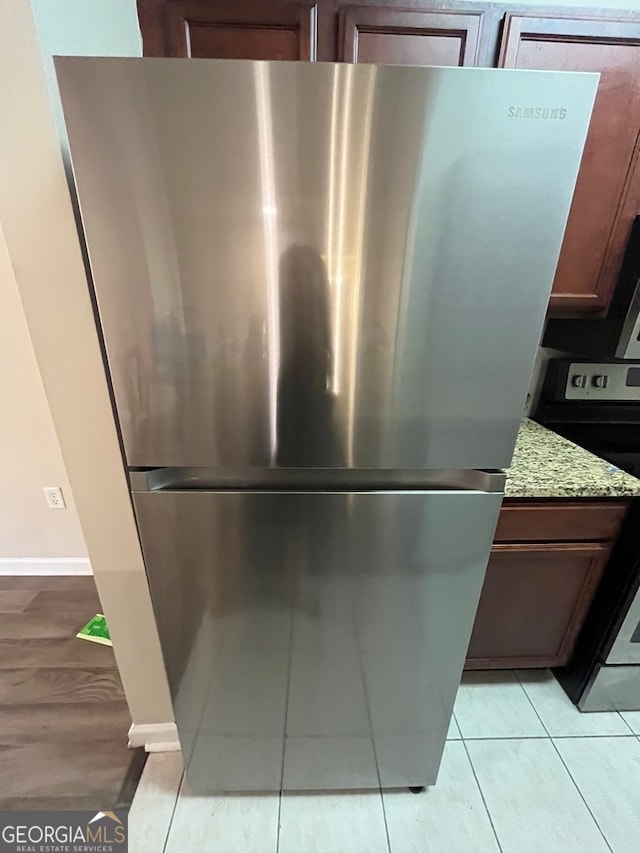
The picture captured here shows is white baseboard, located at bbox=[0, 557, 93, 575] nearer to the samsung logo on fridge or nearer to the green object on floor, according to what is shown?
the green object on floor

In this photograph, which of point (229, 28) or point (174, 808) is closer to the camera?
point (229, 28)

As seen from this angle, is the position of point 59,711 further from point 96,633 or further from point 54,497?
point 54,497

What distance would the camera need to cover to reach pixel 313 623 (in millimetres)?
1010

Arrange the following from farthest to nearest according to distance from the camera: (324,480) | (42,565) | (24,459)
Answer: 1. (42,565)
2. (24,459)
3. (324,480)

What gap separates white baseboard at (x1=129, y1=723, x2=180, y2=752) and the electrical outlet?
106 cm

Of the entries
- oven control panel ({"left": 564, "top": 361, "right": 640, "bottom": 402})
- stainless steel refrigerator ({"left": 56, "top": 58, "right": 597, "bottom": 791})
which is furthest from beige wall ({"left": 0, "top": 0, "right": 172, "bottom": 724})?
oven control panel ({"left": 564, "top": 361, "right": 640, "bottom": 402})

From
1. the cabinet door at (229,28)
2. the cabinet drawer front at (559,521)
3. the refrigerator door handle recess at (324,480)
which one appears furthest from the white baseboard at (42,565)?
the cabinet door at (229,28)

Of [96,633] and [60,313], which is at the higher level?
[60,313]

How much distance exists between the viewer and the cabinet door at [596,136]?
3.43 feet

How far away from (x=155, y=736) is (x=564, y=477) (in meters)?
1.52

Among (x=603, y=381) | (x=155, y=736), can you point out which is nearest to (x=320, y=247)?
(x=603, y=381)

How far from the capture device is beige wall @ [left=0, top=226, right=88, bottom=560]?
1.68 metres

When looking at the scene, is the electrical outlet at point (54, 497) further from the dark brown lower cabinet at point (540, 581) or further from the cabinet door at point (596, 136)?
the cabinet door at point (596, 136)

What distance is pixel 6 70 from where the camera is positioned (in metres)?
0.72
